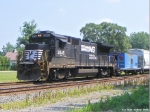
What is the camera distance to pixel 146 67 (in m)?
36.9

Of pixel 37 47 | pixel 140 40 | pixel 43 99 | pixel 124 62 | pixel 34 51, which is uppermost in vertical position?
pixel 140 40

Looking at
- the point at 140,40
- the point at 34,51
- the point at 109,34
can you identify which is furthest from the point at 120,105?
the point at 140,40

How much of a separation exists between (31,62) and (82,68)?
5798 millimetres

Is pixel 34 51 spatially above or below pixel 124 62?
above

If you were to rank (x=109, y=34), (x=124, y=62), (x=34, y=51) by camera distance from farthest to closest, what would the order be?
(x=109, y=34)
(x=124, y=62)
(x=34, y=51)

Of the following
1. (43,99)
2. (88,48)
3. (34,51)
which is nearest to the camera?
(43,99)

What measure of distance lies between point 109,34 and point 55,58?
67.7 m

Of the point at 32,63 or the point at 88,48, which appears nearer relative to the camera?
the point at 32,63

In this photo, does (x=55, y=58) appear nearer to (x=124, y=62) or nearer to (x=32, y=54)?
(x=32, y=54)

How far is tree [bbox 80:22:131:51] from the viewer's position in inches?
3228

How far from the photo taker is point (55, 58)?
18.6 meters

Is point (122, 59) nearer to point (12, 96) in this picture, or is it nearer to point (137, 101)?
point (12, 96)

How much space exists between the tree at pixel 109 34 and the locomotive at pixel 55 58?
58524 millimetres

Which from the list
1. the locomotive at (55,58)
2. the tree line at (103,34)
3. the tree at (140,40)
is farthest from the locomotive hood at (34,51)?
the tree at (140,40)
